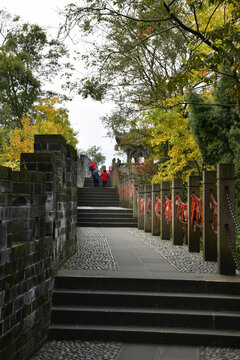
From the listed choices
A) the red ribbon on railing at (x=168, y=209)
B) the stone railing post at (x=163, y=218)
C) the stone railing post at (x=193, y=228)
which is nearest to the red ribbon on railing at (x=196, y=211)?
the stone railing post at (x=193, y=228)

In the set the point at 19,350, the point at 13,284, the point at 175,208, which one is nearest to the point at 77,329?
the point at 19,350

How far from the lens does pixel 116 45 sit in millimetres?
17375

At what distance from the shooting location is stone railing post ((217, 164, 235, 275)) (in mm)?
6379

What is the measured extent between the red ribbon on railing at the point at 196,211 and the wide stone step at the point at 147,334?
11.4ft

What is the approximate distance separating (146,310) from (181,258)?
2.58 meters

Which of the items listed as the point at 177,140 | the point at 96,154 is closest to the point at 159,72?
the point at 177,140

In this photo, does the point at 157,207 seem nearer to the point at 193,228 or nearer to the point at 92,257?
the point at 193,228

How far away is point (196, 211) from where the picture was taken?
8.52 m

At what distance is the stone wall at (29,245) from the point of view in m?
3.84

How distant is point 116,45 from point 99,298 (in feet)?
45.3

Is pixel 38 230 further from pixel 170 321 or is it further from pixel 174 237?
pixel 174 237

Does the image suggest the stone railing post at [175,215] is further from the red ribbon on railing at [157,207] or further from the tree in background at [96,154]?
the tree in background at [96,154]

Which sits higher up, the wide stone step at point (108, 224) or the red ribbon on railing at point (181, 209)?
the red ribbon on railing at point (181, 209)

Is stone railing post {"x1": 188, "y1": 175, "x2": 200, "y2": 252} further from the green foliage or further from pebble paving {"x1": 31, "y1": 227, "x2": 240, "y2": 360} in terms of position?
the green foliage
